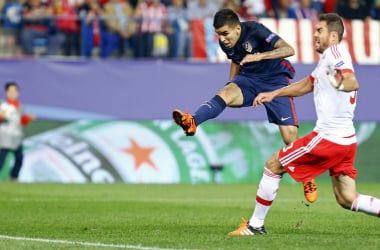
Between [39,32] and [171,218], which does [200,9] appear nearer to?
[39,32]

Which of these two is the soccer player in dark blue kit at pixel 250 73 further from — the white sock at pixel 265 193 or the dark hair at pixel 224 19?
the white sock at pixel 265 193

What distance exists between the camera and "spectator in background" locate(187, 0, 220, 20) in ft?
79.5

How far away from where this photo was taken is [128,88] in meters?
23.5

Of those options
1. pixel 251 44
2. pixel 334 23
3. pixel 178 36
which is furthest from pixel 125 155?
pixel 334 23

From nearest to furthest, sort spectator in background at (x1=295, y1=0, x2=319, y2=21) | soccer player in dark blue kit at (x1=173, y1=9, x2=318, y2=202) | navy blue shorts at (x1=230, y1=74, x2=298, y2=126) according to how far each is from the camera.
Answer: soccer player in dark blue kit at (x1=173, y1=9, x2=318, y2=202)
navy blue shorts at (x1=230, y1=74, x2=298, y2=126)
spectator in background at (x1=295, y1=0, x2=319, y2=21)

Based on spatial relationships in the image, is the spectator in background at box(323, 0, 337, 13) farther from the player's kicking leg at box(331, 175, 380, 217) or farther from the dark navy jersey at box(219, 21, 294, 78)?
the player's kicking leg at box(331, 175, 380, 217)

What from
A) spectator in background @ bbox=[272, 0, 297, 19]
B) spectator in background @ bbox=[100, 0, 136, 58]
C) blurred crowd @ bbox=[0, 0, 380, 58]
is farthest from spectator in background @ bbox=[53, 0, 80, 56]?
spectator in background @ bbox=[272, 0, 297, 19]

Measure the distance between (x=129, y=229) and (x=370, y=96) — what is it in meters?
13.0

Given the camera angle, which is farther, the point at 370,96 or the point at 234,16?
the point at 370,96

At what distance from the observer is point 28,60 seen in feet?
75.6

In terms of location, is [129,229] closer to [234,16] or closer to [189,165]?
[234,16]

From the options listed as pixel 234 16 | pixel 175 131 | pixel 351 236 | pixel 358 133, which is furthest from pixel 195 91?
pixel 351 236

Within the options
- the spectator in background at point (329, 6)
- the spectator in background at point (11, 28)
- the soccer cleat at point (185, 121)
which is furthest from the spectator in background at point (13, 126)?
the soccer cleat at point (185, 121)

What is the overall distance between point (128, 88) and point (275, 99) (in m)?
10.3
